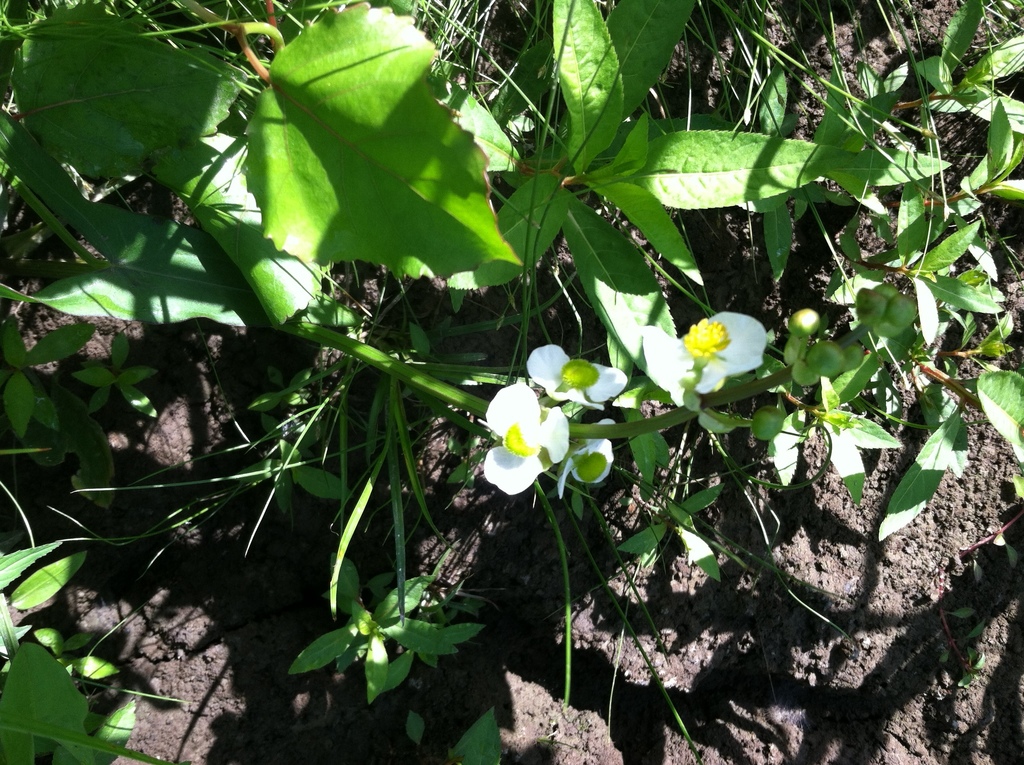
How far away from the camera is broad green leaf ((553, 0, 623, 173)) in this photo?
0.95 m

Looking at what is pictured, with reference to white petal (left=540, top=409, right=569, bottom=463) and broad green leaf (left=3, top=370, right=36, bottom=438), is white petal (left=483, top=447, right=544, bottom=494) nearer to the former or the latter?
white petal (left=540, top=409, right=569, bottom=463)

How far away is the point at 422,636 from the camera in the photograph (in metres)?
1.32

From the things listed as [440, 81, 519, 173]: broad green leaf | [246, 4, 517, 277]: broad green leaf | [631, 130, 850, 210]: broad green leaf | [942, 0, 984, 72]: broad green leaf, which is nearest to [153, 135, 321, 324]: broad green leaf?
[246, 4, 517, 277]: broad green leaf

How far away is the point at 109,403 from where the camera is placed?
4.44ft

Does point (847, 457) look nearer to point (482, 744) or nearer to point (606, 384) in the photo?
point (606, 384)

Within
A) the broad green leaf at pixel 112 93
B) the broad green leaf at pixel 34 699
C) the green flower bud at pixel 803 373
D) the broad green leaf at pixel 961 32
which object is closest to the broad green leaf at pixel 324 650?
the broad green leaf at pixel 34 699

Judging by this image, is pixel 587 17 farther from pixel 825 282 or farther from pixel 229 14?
pixel 825 282

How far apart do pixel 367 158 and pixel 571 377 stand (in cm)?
35

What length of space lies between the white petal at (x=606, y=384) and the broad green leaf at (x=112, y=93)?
63 cm

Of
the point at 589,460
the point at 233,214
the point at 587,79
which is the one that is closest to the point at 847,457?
the point at 589,460

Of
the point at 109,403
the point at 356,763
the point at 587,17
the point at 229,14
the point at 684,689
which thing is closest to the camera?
the point at 587,17

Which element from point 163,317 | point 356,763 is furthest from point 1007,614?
point 163,317

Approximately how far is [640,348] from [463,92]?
0.46m

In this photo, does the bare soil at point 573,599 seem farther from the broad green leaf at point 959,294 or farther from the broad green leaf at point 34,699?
the broad green leaf at point 34,699
